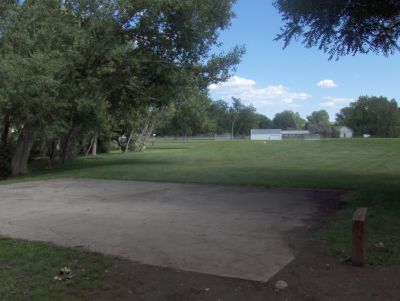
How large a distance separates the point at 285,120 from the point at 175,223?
6195 inches

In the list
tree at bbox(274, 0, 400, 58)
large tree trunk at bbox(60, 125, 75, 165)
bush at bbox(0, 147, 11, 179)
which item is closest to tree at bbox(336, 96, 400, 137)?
large tree trunk at bbox(60, 125, 75, 165)

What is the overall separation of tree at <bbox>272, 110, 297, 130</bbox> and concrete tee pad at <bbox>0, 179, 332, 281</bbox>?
150 meters

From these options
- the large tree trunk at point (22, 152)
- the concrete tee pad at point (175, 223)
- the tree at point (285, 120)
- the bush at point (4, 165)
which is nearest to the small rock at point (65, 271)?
the concrete tee pad at point (175, 223)

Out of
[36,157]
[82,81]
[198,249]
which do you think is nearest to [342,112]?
[36,157]

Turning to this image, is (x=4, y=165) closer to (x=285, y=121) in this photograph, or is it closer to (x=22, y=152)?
(x=22, y=152)

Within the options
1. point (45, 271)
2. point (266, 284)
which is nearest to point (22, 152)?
point (45, 271)

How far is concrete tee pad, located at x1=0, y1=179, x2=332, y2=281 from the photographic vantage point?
6070 mm

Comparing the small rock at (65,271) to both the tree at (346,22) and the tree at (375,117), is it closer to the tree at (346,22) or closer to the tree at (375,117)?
the tree at (346,22)

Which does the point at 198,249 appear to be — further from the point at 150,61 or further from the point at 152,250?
the point at 150,61

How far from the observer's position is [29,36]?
1905 cm

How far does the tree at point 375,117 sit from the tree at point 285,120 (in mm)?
33639

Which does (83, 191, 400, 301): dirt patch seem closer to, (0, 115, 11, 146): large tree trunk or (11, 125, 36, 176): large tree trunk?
(11, 125, 36, 176): large tree trunk

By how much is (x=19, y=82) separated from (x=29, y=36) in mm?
3189

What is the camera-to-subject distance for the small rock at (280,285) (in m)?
4.89
